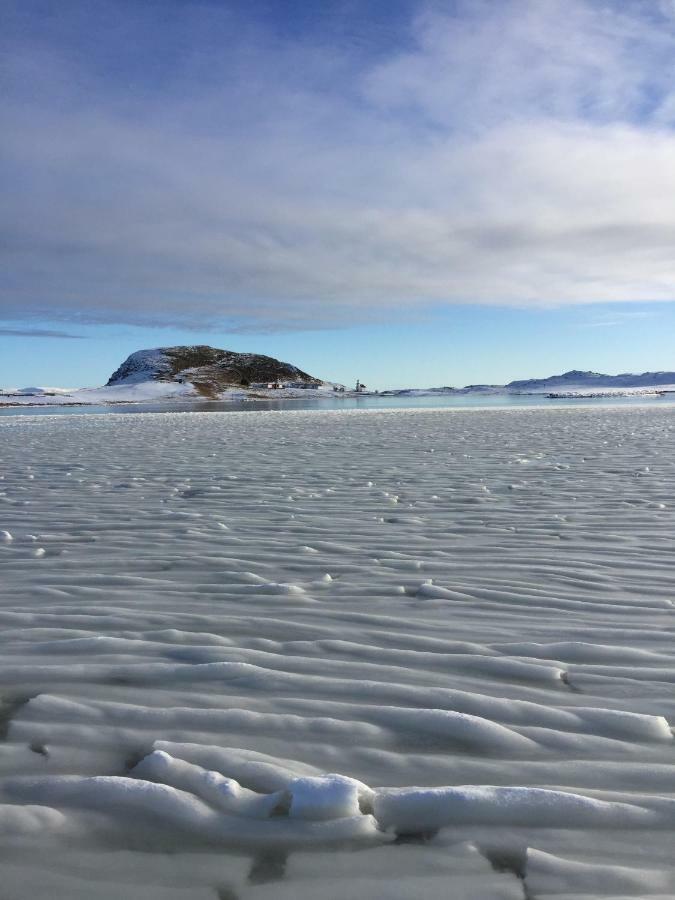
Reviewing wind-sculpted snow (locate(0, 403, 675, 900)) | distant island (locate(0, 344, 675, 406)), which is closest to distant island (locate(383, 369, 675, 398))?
distant island (locate(0, 344, 675, 406))

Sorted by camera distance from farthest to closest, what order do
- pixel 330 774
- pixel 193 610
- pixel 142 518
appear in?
pixel 142 518
pixel 193 610
pixel 330 774

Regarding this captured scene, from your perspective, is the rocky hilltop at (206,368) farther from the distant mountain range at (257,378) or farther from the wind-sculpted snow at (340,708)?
the wind-sculpted snow at (340,708)

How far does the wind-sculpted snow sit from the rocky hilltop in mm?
144880

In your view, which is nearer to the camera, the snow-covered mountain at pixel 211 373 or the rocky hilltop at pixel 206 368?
the snow-covered mountain at pixel 211 373

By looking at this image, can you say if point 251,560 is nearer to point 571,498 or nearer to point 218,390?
point 571,498

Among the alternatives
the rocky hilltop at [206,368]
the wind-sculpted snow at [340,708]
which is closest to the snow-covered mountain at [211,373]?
the rocky hilltop at [206,368]

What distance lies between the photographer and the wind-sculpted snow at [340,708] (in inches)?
98.1

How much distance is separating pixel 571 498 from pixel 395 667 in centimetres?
608

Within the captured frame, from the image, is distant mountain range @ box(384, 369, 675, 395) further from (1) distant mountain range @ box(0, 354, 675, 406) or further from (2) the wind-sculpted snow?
(2) the wind-sculpted snow

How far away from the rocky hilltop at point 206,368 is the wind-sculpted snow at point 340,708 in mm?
144880

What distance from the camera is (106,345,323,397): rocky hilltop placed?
522 feet

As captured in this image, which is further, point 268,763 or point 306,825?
point 268,763

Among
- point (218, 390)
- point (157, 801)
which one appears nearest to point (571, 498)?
point (157, 801)

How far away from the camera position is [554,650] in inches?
167
